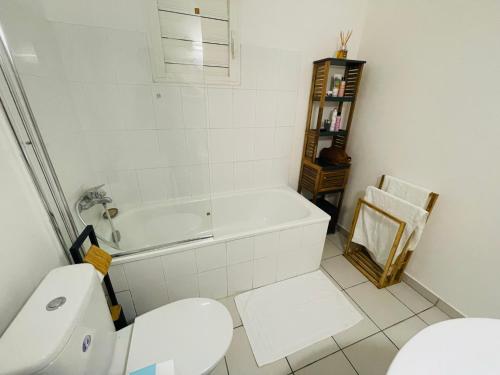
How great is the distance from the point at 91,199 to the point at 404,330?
2126 mm

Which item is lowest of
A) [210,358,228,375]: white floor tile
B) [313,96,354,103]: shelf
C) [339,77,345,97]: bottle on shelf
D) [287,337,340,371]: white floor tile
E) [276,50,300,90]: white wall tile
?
[210,358,228,375]: white floor tile

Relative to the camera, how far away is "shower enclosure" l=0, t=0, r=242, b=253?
981 millimetres

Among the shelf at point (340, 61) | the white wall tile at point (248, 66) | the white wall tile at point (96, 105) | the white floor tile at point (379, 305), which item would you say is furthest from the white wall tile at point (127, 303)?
the shelf at point (340, 61)

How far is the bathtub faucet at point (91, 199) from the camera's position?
1.20m

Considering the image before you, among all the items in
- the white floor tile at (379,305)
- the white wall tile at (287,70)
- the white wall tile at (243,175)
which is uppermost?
the white wall tile at (287,70)

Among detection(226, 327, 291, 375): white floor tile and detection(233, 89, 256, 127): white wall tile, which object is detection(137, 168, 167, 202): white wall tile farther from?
detection(226, 327, 291, 375): white floor tile

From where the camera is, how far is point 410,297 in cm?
152

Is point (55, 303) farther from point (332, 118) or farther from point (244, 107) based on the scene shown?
point (332, 118)

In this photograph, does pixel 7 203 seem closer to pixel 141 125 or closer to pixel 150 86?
pixel 141 125

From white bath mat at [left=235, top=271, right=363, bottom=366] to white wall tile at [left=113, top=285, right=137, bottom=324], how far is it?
665 mm

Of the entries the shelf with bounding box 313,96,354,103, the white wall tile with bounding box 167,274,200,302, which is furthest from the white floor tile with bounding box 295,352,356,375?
the shelf with bounding box 313,96,354,103

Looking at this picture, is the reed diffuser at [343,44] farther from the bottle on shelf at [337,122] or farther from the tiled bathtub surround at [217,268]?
the tiled bathtub surround at [217,268]

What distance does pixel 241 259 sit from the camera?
1.40 meters

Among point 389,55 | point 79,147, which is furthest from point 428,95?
point 79,147
